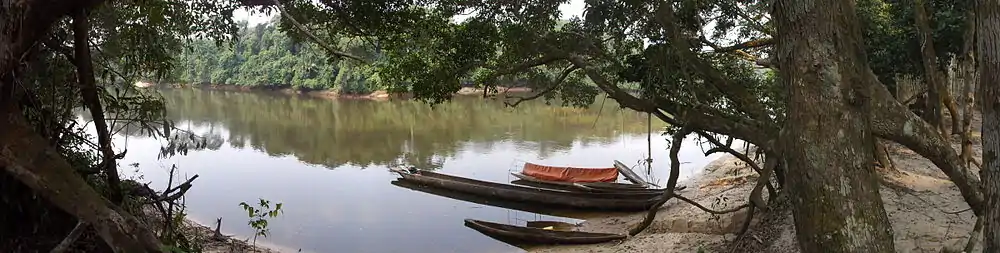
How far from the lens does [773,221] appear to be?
643cm

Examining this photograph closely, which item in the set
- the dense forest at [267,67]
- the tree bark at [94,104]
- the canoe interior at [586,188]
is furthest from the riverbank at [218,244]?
the dense forest at [267,67]

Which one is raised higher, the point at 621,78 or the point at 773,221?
the point at 621,78

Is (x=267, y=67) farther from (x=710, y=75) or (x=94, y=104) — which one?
(x=94, y=104)

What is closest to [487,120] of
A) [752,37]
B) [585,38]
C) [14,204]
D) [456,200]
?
[456,200]

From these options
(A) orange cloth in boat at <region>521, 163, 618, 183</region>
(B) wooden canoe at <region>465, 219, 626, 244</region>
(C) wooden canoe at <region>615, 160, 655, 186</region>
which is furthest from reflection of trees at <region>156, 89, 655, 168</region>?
(B) wooden canoe at <region>465, 219, 626, 244</region>

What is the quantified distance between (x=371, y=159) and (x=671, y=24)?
11.2m

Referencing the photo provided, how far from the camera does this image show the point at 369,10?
215 inches

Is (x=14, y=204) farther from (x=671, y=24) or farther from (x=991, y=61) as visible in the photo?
(x=671, y=24)

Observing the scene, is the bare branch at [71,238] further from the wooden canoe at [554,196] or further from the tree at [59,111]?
the wooden canoe at [554,196]

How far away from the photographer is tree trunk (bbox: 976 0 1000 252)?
2.11 meters

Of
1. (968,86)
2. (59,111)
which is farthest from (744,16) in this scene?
(59,111)

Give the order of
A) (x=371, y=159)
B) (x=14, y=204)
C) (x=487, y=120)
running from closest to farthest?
1. (x=14, y=204)
2. (x=371, y=159)
3. (x=487, y=120)

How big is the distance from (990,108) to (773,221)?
452 centimetres

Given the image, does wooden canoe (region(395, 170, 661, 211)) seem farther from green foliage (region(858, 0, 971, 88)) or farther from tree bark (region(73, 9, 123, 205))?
tree bark (region(73, 9, 123, 205))
